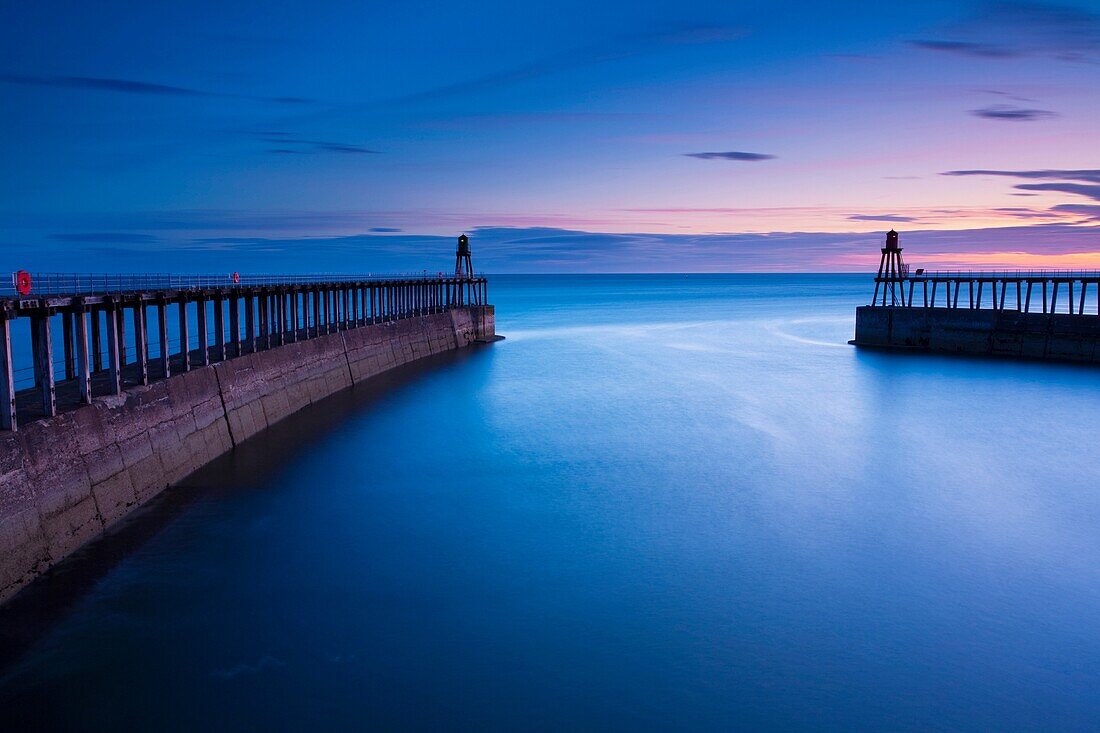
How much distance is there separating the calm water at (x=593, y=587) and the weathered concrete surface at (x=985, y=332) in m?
13.0

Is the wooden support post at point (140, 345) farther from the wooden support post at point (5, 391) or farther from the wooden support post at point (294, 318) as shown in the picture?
the wooden support post at point (294, 318)

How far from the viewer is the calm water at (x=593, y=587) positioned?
8.12 m

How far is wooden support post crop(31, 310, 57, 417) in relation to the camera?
11.0 metres

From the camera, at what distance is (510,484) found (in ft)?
53.1

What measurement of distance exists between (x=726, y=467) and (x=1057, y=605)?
762 cm

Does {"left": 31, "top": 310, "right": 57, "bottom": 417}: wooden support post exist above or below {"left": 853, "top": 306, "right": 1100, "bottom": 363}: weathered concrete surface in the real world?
above

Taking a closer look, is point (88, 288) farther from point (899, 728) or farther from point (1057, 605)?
point (1057, 605)

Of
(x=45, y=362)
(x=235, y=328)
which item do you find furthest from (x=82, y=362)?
(x=235, y=328)

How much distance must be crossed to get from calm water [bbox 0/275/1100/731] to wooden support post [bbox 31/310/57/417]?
6.79 ft

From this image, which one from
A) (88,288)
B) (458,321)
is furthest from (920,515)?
(458,321)

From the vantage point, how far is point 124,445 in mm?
12664

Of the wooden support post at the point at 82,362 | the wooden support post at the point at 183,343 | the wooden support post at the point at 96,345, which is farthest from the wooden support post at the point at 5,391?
the wooden support post at the point at 96,345

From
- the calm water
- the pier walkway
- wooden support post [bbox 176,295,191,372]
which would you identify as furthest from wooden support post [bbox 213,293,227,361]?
the calm water

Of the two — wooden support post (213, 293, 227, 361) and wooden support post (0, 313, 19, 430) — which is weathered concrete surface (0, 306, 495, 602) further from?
wooden support post (213, 293, 227, 361)
